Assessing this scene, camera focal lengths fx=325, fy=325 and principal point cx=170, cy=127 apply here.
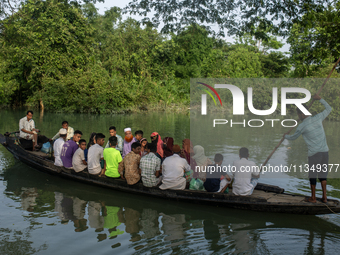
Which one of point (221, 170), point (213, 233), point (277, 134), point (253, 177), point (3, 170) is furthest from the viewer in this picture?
point (277, 134)

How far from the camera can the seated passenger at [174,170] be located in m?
5.98

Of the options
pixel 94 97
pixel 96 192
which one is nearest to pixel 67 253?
pixel 96 192

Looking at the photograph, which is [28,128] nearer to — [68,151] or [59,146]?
[59,146]

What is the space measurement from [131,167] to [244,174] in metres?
2.29

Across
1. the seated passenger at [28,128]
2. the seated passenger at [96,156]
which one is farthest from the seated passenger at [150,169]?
the seated passenger at [28,128]

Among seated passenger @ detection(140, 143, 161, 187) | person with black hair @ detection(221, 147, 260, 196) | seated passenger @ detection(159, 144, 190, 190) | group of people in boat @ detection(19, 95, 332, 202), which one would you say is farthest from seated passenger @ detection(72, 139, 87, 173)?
person with black hair @ detection(221, 147, 260, 196)

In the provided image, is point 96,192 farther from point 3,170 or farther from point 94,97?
point 94,97

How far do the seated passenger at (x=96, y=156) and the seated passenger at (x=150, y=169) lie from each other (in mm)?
1228

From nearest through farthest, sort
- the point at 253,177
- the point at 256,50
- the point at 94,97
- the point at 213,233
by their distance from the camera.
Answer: the point at 213,233 → the point at 253,177 → the point at 94,97 → the point at 256,50

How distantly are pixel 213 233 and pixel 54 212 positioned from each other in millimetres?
2975

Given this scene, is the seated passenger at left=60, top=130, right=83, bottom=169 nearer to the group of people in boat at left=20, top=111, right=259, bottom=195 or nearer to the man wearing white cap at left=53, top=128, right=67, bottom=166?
the group of people in boat at left=20, top=111, right=259, bottom=195

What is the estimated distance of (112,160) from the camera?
22.6 ft

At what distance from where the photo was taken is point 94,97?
24344mm

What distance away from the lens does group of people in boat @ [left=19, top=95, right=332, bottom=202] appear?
5.23 meters
